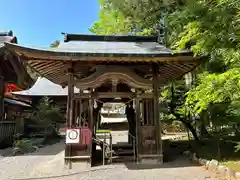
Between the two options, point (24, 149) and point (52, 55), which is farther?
point (24, 149)

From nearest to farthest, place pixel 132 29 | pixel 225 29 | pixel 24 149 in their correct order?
pixel 225 29
pixel 24 149
pixel 132 29

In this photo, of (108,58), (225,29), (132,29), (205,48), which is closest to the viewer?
(225,29)

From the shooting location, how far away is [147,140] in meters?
6.96

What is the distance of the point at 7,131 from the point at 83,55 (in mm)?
7568

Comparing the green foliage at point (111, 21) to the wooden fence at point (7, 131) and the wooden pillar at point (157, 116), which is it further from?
the wooden fence at point (7, 131)

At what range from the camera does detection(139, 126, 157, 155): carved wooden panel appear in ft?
22.8

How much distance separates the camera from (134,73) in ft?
23.2

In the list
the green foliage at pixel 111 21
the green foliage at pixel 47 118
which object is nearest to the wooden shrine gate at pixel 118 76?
the green foliage at pixel 111 21

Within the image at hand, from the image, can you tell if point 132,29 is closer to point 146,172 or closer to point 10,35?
point 10,35

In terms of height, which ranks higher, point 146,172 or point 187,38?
point 187,38

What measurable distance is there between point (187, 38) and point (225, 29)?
1.14 m

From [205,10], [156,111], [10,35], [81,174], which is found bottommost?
[81,174]

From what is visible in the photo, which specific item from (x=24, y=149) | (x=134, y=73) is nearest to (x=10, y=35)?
(x=24, y=149)

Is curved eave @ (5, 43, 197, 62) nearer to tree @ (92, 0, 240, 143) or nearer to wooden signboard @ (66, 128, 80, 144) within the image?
tree @ (92, 0, 240, 143)
